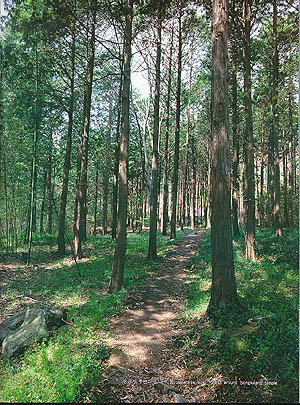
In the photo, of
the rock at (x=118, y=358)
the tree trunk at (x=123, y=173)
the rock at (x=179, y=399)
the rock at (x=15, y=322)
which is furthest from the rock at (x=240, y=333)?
the rock at (x=15, y=322)

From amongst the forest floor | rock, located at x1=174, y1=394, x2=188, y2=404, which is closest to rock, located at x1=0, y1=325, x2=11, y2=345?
the forest floor

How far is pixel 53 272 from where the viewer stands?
1159 cm

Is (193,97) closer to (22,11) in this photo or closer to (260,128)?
(260,128)

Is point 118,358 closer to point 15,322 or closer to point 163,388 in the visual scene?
point 163,388

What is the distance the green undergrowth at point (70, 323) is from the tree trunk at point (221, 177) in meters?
2.54

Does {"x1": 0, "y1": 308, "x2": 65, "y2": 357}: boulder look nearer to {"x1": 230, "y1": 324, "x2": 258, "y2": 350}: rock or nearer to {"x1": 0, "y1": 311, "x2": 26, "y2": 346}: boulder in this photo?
{"x1": 0, "y1": 311, "x2": 26, "y2": 346}: boulder

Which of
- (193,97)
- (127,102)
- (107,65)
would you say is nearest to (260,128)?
(193,97)

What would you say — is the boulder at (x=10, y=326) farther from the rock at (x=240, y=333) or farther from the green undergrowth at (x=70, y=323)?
the rock at (x=240, y=333)

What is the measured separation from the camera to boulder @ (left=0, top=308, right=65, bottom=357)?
16.7 feet

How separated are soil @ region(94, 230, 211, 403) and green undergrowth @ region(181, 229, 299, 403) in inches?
10.9

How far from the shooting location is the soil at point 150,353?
11.9ft

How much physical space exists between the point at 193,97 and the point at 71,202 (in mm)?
17486

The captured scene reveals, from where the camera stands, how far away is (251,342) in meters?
4.08

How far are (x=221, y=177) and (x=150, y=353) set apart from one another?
3.60 meters
